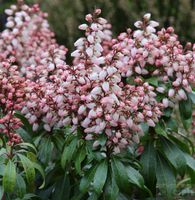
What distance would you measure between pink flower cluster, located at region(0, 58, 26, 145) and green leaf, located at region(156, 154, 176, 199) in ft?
3.13

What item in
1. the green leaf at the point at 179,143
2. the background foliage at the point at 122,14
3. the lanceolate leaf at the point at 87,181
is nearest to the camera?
the lanceolate leaf at the point at 87,181

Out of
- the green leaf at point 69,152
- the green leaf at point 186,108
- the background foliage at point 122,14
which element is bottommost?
the green leaf at point 69,152

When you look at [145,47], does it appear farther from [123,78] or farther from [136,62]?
[123,78]

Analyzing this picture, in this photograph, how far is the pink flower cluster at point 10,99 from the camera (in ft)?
11.6

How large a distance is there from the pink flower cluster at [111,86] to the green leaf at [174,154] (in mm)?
269

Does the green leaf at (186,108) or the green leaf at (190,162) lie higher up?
the green leaf at (186,108)

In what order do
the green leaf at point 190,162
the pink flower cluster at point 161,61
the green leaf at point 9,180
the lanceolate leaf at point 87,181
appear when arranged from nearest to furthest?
1. the green leaf at point 9,180
2. the lanceolate leaf at point 87,181
3. the pink flower cluster at point 161,61
4. the green leaf at point 190,162

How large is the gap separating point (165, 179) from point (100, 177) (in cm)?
58

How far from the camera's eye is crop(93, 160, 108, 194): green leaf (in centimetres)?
347

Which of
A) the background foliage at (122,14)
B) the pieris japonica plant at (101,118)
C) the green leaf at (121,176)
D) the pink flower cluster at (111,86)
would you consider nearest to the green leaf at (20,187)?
the pieris japonica plant at (101,118)

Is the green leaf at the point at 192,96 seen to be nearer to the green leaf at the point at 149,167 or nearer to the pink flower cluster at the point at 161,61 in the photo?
the pink flower cluster at the point at 161,61

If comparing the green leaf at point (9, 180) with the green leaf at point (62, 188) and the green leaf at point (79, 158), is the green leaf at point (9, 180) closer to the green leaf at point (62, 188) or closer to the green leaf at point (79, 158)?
the green leaf at point (79, 158)

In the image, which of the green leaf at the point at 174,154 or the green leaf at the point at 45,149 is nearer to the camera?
the green leaf at the point at 174,154

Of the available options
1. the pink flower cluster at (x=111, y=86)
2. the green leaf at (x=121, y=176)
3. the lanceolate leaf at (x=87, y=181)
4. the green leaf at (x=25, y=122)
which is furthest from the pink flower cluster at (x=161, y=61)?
the green leaf at (x=25, y=122)
